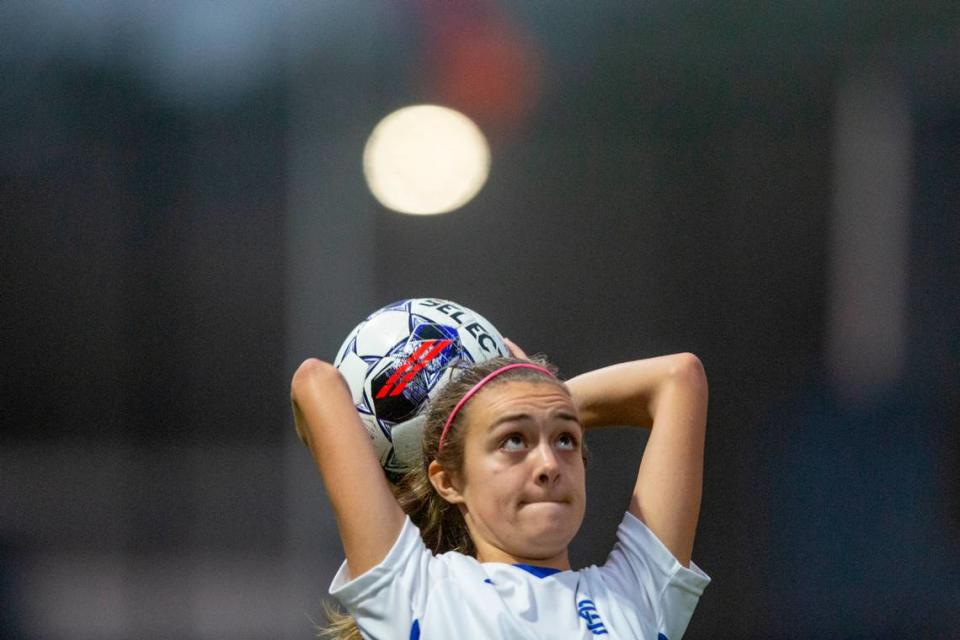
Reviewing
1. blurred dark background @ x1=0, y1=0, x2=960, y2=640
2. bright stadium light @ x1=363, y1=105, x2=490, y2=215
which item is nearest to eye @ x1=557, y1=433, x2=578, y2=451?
blurred dark background @ x1=0, y1=0, x2=960, y2=640

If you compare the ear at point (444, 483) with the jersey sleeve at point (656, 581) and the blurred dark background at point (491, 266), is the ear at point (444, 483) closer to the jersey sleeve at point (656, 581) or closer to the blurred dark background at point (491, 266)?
the jersey sleeve at point (656, 581)

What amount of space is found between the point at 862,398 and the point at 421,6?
2427 millimetres

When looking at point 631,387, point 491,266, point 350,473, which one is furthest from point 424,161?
point 350,473

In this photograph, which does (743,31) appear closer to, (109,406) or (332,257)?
(332,257)

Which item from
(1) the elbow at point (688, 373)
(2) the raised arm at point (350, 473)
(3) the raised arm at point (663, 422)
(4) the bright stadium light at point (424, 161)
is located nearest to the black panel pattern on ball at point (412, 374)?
(2) the raised arm at point (350, 473)

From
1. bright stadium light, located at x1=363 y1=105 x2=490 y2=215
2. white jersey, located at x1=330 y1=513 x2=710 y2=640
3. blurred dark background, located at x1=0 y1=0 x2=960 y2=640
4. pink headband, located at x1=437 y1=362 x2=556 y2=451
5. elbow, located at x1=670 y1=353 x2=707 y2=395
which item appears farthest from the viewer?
bright stadium light, located at x1=363 y1=105 x2=490 y2=215

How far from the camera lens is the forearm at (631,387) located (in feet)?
6.11

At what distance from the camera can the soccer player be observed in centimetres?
162

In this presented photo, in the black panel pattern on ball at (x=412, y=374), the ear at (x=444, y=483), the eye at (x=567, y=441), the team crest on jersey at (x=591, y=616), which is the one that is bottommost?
the team crest on jersey at (x=591, y=616)

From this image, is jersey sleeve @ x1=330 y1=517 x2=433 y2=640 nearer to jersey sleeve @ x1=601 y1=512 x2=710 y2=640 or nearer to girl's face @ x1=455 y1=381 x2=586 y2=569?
girl's face @ x1=455 y1=381 x2=586 y2=569

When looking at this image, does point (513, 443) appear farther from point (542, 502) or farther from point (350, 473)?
point (350, 473)

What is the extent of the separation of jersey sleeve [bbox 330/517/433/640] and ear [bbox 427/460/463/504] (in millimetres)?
107

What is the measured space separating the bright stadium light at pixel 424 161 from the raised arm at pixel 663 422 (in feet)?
10.2

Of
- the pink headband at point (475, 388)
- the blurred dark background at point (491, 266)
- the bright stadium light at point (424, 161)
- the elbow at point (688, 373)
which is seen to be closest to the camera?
the pink headband at point (475, 388)
